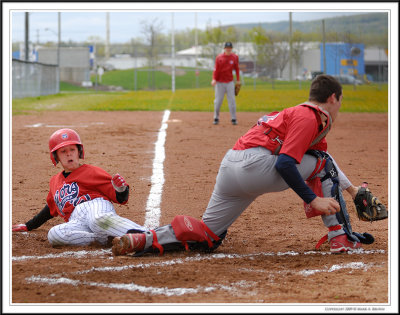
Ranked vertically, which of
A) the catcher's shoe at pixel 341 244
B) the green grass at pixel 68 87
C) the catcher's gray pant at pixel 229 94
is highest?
the green grass at pixel 68 87

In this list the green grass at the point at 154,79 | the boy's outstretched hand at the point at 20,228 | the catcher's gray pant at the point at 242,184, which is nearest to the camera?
the catcher's gray pant at the point at 242,184

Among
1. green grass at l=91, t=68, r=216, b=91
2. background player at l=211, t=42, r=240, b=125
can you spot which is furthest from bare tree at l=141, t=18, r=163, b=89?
background player at l=211, t=42, r=240, b=125

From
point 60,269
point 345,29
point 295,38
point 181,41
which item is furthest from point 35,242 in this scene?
point 181,41

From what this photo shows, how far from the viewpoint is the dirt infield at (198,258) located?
3.27 meters

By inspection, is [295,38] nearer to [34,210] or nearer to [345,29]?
[345,29]

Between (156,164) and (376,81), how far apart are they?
16617 mm

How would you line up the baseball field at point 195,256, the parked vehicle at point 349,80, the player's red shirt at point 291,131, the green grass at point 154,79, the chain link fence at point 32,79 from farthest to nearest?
the green grass at point 154,79 < the chain link fence at point 32,79 < the parked vehicle at point 349,80 < the player's red shirt at point 291,131 < the baseball field at point 195,256

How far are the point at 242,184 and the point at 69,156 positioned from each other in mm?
1476

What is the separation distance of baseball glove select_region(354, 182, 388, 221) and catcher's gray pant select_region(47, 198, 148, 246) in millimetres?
1645

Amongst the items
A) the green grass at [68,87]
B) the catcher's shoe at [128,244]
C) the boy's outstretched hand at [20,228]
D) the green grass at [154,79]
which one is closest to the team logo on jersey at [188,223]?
the catcher's shoe at [128,244]

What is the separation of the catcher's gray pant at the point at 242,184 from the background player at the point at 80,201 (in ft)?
1.38

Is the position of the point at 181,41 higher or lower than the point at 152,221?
higher

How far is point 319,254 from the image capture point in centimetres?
431

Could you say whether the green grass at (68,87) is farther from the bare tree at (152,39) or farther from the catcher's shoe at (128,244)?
the catcher's shoe at (128,244)
